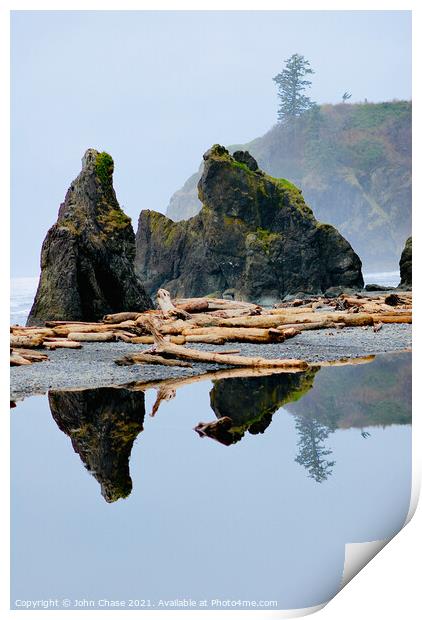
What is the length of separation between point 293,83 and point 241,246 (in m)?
2.14

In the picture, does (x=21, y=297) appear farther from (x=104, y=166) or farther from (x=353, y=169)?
(x=353, y=169)

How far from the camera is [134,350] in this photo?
277 inches

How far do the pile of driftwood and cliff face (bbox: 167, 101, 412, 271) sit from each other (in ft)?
1.88

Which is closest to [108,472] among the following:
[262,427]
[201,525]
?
[201,525]

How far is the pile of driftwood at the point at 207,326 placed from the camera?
22.8 ft

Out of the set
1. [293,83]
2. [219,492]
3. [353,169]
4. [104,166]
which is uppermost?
[293,83]

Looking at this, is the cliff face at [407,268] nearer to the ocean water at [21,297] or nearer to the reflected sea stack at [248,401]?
the reflected sea stack at [248,401]

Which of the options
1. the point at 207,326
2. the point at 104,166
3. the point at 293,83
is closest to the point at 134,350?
the point at 207,326

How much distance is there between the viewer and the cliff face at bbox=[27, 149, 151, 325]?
7.20m

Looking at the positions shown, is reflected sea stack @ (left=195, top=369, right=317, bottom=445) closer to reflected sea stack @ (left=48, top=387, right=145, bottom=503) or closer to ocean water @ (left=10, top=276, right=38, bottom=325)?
reflected sea stack @ (left=48, top=387, right=145, bottom=503)

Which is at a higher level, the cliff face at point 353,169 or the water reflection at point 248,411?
the cliff face at point 353,169

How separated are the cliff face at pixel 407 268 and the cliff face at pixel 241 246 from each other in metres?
0.81

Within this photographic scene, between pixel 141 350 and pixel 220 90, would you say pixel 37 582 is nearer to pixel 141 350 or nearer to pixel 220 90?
pixel 141 350

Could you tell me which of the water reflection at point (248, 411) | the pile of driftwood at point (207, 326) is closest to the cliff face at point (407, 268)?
the pile of driftwood at point (207, 326)
